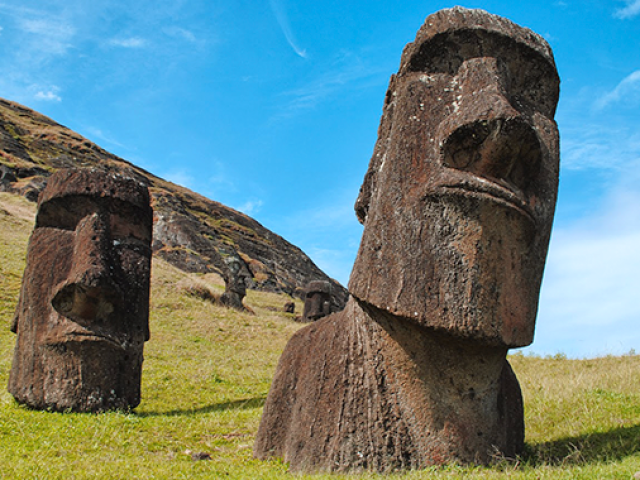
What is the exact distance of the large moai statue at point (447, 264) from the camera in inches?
165

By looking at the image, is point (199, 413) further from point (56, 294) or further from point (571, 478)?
point (571, 478)

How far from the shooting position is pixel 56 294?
26.2ft

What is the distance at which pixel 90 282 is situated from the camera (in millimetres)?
7801

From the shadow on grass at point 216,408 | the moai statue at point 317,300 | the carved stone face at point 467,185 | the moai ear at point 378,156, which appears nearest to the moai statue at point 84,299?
the shadow on grass at point 216,408

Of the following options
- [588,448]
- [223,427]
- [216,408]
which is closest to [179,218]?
[216,408]

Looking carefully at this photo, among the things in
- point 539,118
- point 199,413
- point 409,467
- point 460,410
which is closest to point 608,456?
point 460,410

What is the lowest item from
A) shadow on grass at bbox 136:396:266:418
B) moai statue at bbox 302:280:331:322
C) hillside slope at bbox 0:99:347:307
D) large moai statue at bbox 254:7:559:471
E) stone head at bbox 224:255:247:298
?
shadow on grass at bbox 136:396:266:418

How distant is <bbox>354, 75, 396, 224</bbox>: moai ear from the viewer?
5105 mm

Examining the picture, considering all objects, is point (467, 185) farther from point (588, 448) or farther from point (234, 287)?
point (234, 287)

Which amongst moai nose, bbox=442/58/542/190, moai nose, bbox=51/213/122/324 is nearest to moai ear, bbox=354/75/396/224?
moai nose, bbox=442/58/542/190

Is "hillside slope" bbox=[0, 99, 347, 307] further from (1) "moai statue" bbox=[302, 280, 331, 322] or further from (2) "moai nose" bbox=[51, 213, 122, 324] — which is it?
(2) "moai nose" bbox=[51, 213, 122, 324]

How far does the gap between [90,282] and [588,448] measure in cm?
589

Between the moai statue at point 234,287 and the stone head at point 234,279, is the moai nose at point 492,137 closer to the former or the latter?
the moai statue at point 234,287

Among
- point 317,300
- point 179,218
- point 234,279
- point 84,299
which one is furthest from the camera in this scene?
point 179,218
